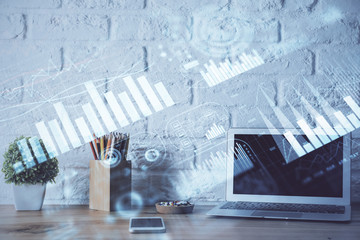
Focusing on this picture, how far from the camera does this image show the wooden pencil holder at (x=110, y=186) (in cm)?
109

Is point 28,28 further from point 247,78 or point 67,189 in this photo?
point 247,78

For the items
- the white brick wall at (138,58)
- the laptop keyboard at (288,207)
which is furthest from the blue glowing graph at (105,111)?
the laptop keyboard at (288,207)

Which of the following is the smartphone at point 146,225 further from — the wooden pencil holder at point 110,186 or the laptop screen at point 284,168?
the laptop screen at point 284,168

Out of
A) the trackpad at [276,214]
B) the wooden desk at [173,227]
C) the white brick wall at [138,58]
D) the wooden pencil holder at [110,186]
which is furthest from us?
the white brick wall at [138,58]

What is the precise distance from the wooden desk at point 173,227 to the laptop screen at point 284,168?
0.42ft

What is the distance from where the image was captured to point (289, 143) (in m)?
1.14

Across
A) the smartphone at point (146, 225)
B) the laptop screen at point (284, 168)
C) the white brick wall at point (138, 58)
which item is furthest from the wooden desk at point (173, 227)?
the white brick wall at point (138, 58)

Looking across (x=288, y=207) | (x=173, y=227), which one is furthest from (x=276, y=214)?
(x=173, y=227)

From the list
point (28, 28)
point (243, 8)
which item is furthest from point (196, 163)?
point (28, 28)

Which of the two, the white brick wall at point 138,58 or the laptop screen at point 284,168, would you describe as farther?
the white brick wall at point 138,58

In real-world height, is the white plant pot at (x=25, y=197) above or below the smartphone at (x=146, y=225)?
above

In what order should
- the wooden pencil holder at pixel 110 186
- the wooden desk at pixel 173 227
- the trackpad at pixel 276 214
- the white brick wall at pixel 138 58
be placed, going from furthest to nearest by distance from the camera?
the white brick wall at pixel 138 58, the wooden pencil holder at pixel 110 186, the trackpad at pixel 276 214, the wooden desk at pixel 173 227
